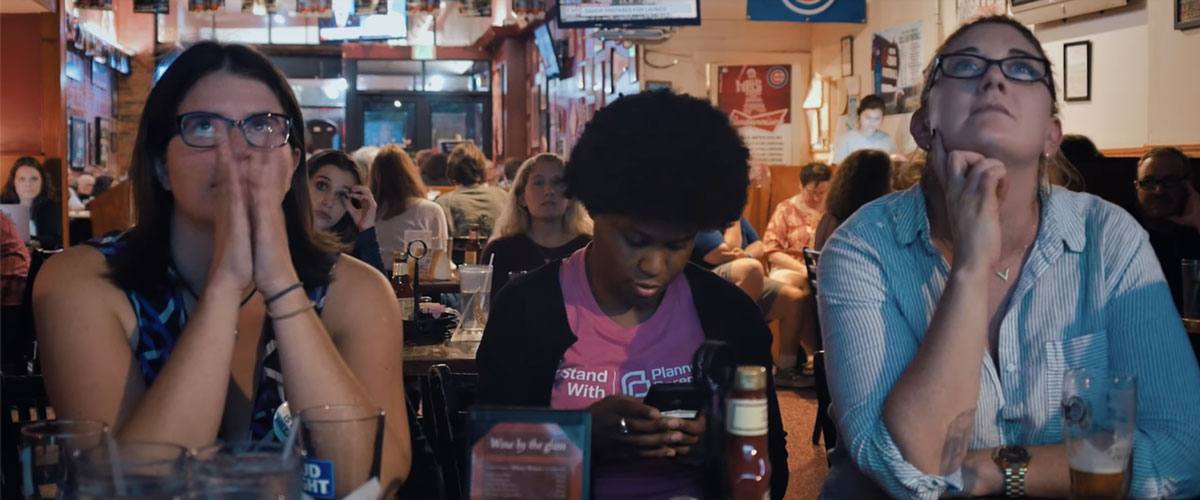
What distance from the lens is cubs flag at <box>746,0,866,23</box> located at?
9164 mm

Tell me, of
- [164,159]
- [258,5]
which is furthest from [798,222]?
[164,159]

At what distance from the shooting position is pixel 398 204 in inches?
286

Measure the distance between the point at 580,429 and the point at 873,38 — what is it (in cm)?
961

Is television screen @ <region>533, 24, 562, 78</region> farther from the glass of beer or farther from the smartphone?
the glass of beer

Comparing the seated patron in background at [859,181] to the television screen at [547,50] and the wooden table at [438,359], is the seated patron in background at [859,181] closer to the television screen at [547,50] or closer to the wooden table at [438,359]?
the wooden table at [438,359]

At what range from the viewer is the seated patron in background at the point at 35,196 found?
9141mm

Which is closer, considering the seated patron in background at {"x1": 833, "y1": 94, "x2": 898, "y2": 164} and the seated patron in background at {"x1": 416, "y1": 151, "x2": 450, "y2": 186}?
the seated patron in background at {"x1": 833, "y1": 94, "x2": 898, "y2": 164}

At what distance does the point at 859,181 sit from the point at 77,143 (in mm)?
13391

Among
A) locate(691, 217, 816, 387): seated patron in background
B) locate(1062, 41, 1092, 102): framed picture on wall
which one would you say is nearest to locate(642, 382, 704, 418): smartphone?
locate(691, 217, 816, 387): seated patron in background

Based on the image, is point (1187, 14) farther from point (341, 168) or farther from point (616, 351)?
point (616, 351)

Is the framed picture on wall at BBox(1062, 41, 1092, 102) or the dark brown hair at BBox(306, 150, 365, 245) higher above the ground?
the framed picture on wall at BBox(1062, 41, 1092, 102)

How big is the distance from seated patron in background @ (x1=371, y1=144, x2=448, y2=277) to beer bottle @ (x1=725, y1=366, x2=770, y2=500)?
586 centimetres

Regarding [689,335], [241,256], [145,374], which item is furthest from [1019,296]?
[145,374]

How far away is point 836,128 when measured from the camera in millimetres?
11414
